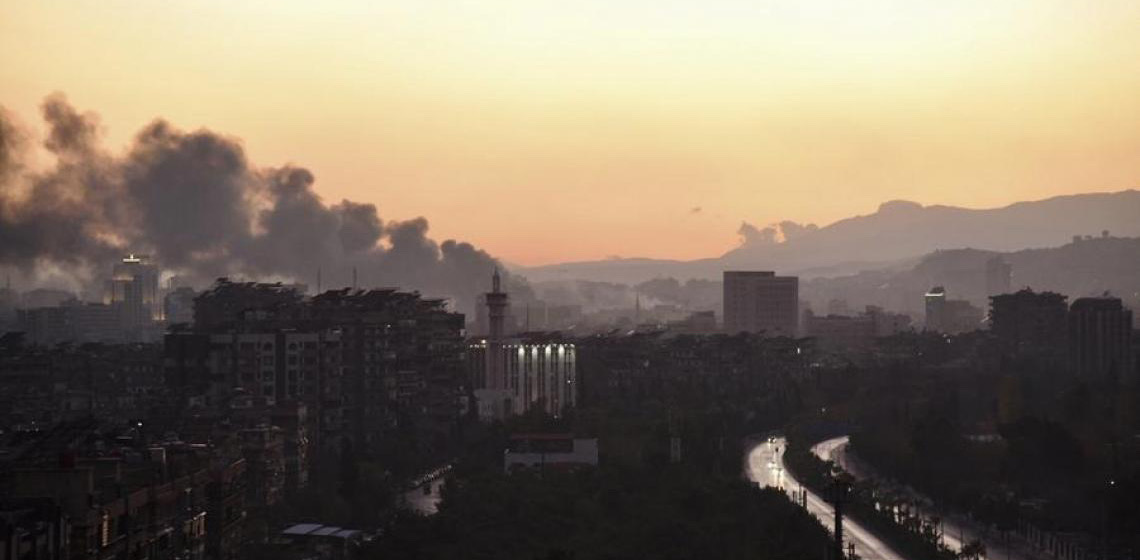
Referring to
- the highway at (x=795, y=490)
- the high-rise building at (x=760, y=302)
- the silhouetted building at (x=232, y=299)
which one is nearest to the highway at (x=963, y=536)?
the highway at (x=795, y=490)

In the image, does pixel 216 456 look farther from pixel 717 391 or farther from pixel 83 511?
pixel 717 391

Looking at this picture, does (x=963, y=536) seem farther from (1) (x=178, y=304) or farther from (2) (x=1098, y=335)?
(1) (x=178, y=304)

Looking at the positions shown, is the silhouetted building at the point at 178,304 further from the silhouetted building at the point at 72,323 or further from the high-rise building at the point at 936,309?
the high-rise building at the point at 936,309

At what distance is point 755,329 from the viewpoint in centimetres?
12600

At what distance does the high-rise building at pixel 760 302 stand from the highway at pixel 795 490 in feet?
238

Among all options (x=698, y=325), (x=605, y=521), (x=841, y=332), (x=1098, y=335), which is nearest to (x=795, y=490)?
(x=605, y=521)

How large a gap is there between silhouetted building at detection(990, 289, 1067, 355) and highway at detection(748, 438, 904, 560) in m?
31.6

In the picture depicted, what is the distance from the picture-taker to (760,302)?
425 ft

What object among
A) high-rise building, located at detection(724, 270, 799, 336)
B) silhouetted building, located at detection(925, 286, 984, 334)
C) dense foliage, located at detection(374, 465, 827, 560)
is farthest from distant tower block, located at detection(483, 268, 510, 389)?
silhouetted building, located at detection(925, 286, 984, 334)

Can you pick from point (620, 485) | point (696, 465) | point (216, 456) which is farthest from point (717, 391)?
point (216, 456)

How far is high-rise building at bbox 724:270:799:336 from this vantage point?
129m

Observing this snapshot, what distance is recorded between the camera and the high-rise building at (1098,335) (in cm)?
7562

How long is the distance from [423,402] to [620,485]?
558 inches

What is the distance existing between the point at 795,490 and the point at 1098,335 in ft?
130
